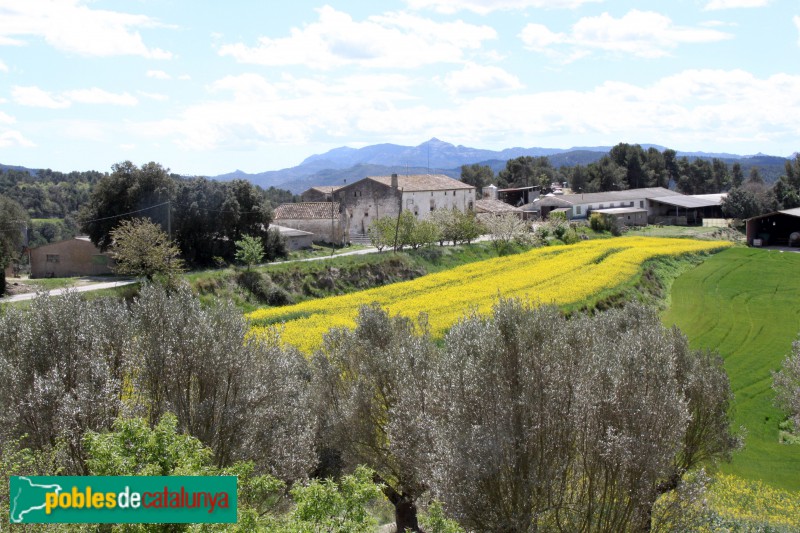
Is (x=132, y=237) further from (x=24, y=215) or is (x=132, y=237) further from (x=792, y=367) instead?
(x=792, y=367)

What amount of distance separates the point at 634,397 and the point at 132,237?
124 ft

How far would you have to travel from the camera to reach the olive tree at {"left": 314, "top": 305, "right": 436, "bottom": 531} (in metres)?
18.2

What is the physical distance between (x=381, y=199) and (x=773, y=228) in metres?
47.9

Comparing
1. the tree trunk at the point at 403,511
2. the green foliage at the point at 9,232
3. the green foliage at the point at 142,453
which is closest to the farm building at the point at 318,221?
the green foliage at the point at 9,232

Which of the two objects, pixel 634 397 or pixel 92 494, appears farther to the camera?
pixel 634 397

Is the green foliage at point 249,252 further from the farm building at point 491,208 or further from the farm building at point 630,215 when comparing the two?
the farm building at point 630,215

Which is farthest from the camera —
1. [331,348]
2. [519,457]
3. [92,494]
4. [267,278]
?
[267,278]

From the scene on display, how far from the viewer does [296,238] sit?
71812 mm

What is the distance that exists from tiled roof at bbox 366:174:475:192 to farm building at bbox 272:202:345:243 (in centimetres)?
1058

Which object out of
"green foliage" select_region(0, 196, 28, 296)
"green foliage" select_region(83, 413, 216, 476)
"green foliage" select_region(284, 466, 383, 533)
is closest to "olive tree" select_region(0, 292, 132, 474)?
"green foliage" select_region(83, 413, 216, 476)

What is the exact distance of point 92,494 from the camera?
10.3 m

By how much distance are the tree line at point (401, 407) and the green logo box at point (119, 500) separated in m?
0.52

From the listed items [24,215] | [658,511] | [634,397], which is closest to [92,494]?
[634,397]

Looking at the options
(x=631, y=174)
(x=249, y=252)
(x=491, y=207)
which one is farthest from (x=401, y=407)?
(x=631, y=174)
